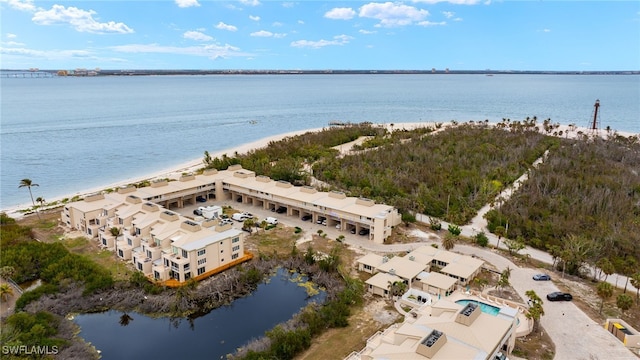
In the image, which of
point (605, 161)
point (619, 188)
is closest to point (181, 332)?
point (619, 188)

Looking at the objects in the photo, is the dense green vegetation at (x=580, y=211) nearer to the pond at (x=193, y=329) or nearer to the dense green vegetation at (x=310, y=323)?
the dense green vegetation at (x=310, y=323)

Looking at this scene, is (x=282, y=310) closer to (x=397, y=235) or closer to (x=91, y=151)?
(x=397, y=235)

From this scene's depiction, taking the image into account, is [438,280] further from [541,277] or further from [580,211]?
[580,211]

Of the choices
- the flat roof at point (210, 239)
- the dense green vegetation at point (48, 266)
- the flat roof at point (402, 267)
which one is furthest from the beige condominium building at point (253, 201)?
the flat roof at point (210, 239)

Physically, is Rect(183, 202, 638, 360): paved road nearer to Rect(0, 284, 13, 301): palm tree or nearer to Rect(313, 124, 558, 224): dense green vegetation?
Rect(313, 124, 558, 224): dense green vegetation

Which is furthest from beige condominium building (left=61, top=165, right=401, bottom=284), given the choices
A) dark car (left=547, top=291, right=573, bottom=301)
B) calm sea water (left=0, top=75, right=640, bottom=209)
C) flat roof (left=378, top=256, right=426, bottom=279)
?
calm sea water (left=0, top=75, right=640, bottom=209)
